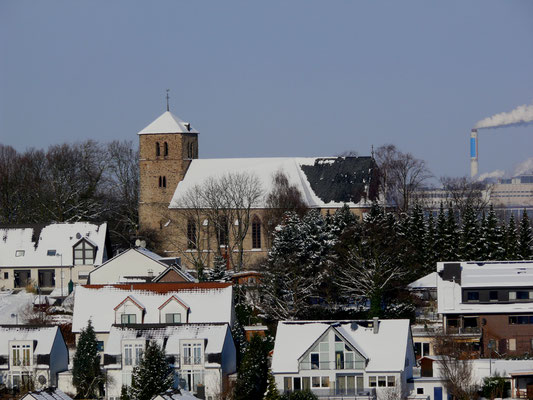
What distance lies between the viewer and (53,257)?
78312 mm

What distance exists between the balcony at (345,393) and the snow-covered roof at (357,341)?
823mm

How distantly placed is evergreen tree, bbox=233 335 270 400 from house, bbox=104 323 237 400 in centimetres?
103

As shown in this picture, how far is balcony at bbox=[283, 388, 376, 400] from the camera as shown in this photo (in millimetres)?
49281

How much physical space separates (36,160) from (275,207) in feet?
72.5

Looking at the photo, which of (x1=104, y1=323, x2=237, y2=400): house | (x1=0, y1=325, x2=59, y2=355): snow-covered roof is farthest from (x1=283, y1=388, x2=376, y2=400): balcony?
(x1=0, y1=325, x2=59, y2=355): snow-covered roof

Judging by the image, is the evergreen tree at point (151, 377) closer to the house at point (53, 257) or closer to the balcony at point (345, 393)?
the balcony at point (345, 393)

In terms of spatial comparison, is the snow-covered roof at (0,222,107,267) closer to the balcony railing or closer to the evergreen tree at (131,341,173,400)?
the evergreen tree at (131,341,173,400)

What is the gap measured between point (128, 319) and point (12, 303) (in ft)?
49.4

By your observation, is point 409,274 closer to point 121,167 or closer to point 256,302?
point 256,302

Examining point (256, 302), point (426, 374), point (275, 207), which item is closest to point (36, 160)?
point (275, 207)

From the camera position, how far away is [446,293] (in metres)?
60.2

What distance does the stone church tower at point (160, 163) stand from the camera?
93.4 metres

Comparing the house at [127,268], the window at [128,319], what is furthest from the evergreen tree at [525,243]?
the window at [128,319]

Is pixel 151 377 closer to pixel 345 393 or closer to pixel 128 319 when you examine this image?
pixel 345 393
